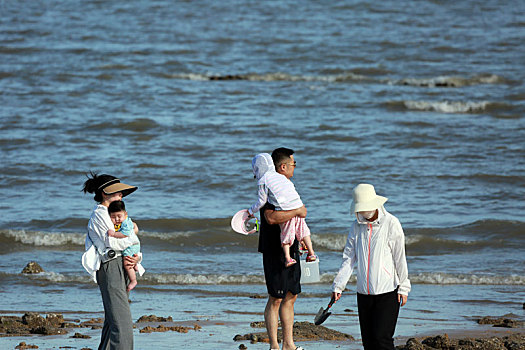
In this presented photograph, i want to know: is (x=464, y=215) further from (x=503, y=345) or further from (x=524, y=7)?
(x=524, y=7)

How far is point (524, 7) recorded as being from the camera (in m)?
37.4

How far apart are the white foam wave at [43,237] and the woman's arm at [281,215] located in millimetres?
6765

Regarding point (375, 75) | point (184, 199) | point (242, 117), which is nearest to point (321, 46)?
point (375, 75)

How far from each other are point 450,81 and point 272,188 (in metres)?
21.3

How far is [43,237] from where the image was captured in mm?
12430

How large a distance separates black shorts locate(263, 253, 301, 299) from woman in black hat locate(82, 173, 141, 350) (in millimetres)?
1110

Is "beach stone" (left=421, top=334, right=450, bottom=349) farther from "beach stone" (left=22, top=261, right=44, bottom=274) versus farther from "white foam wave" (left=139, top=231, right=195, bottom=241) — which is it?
"white foam wave" (left=139, top=231, right=195, bottom=241)

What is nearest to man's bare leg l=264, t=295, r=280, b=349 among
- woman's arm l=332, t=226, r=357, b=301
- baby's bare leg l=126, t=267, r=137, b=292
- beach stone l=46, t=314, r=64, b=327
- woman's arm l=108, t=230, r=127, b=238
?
woman's arm l=332, t=226, r=357, b=301

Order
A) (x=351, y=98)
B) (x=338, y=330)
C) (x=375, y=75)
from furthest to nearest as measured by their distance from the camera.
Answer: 1. (x=375, y=75)
2. (x=351, y=98)
3. (x=338, y=330)

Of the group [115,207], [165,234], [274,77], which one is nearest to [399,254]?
[115,207]

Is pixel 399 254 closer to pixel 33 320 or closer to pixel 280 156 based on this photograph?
pixel 280 156

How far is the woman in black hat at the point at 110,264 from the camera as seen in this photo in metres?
5.55

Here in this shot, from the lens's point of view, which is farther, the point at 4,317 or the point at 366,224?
the point at 4,317

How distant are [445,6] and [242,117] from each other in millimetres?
19042
